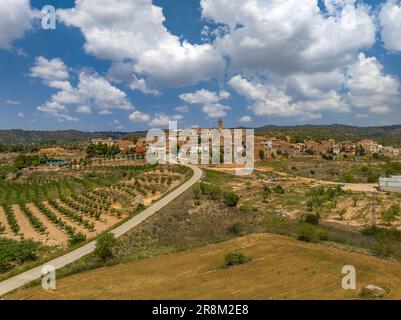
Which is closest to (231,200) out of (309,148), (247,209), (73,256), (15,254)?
(247,209)

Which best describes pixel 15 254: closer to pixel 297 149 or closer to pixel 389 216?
pixel 389 216

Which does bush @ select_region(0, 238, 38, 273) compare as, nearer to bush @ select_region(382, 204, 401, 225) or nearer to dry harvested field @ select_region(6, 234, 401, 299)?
dry harvested field @ select_region(6, 234, 401, 299)

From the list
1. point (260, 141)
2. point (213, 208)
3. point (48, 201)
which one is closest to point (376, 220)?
point (213, 208)

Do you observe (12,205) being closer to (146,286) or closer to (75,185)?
(75,185)

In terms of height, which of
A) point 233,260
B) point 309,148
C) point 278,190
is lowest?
point 233,260

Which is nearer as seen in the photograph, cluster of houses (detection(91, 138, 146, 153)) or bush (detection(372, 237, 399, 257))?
bush (detection(372, 237, 399, 257))

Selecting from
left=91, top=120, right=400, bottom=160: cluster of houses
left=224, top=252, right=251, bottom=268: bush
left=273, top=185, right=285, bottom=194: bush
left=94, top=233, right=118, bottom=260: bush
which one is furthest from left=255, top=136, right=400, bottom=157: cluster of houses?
left=94, top=233, right=118, bottom=260: bush

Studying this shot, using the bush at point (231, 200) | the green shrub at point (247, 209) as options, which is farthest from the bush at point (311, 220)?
the bush at point (231, 200)

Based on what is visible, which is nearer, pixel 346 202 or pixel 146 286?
pixel 146 286
